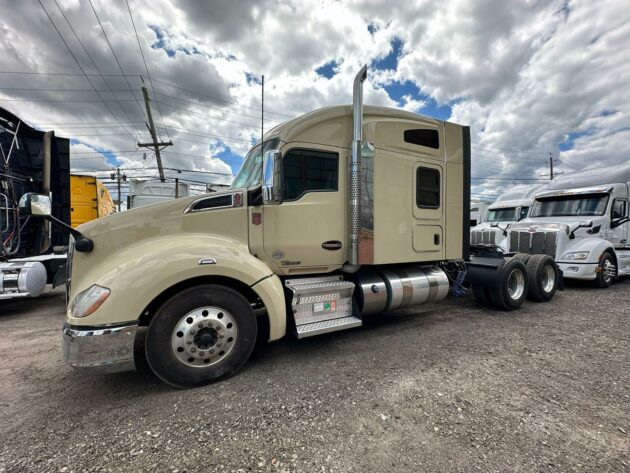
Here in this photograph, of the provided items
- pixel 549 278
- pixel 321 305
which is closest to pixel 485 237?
pixel 549 278

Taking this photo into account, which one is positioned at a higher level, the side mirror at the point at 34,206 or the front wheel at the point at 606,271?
the side mirror at the point at 34,206

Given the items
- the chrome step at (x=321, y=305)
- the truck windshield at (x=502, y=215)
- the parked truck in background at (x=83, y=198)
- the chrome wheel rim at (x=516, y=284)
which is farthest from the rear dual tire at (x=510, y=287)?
the parked truck in background at (x=83, y=198)

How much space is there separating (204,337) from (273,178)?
172 centimetres

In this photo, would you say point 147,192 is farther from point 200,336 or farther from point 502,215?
point 502,215

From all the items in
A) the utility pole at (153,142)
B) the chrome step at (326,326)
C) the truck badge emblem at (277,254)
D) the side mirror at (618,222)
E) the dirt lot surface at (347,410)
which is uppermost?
the utility pole at (153,142)

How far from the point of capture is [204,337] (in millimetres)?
2750

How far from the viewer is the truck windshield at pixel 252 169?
3.55 metres

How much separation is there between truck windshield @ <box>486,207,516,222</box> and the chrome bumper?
1464 cm

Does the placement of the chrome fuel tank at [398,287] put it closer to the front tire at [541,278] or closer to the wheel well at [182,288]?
the wheel well at [182,288]

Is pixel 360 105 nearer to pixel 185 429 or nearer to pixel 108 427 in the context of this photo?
pixel 185 429

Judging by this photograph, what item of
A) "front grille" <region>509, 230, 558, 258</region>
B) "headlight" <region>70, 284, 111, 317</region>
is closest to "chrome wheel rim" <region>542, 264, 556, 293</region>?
"front grille" <region>509, 230, 558, 258</region>

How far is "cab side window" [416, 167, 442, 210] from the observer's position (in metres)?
4.30

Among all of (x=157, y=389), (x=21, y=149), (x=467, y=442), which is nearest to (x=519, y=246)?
(x=467, y=442)

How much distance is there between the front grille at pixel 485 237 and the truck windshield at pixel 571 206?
1243mm
